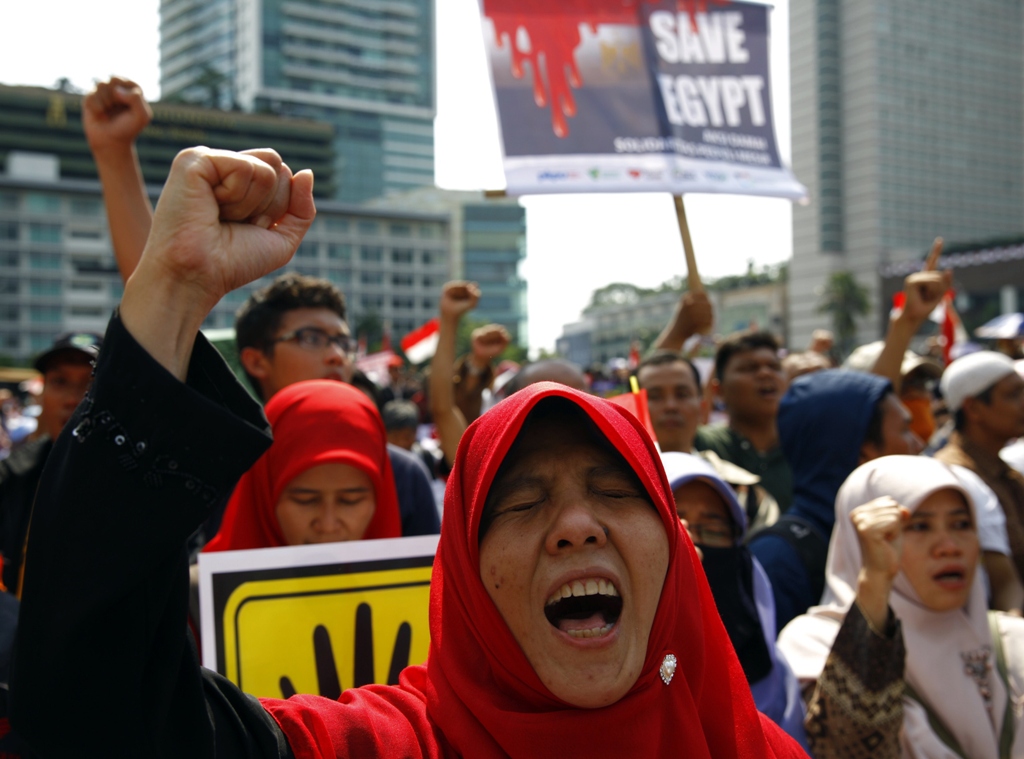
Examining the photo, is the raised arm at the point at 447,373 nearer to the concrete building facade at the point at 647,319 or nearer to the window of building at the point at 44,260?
the concrete building facade at the point at 647,319

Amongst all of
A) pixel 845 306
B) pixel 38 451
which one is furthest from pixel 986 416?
pixel 845 306

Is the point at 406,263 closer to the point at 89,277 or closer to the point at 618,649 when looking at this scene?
the point at 89,277

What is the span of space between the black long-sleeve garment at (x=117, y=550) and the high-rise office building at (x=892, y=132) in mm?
91419

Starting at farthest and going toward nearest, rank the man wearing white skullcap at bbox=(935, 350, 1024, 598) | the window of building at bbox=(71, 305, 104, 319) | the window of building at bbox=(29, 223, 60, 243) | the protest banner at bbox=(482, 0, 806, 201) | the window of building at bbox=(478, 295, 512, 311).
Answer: the window of building at bbox=(478, 295, 512, 311), the window of building at bbox=(71, 305, 104, 319), the window of building at bbox=(29, 223, 60, 243), the protest banner at bbox=(482, 0, 806, 201), the man wearing white skullcap at bbox=(935, 350, 1024, 598)

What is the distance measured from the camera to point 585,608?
1520 millimetres

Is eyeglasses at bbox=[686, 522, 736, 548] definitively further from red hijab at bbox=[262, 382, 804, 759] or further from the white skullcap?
the white skullcap

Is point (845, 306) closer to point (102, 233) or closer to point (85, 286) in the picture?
point (102, 233)

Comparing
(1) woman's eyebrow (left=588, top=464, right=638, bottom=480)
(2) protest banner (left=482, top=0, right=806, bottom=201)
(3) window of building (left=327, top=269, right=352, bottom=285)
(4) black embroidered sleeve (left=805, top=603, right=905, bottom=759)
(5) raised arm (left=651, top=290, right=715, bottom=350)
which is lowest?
(4) black embroidered sleeve (left=805, top=603, right=905, bottom=759)

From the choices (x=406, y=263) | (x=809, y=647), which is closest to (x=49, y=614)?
(x=809, y=647)

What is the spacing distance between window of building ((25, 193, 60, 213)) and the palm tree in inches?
2534

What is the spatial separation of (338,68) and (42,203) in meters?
53.4

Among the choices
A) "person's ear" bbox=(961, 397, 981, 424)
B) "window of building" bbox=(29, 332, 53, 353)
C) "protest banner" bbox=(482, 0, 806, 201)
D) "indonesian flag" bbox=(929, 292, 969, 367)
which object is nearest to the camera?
"person's ear" bbox=(961, 397, 981, 424)

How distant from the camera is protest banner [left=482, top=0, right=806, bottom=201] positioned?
479 centimetres

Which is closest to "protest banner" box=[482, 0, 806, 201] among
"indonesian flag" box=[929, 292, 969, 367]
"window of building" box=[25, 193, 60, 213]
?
"indonesian flag" box=[929, 292, 969, 367]
